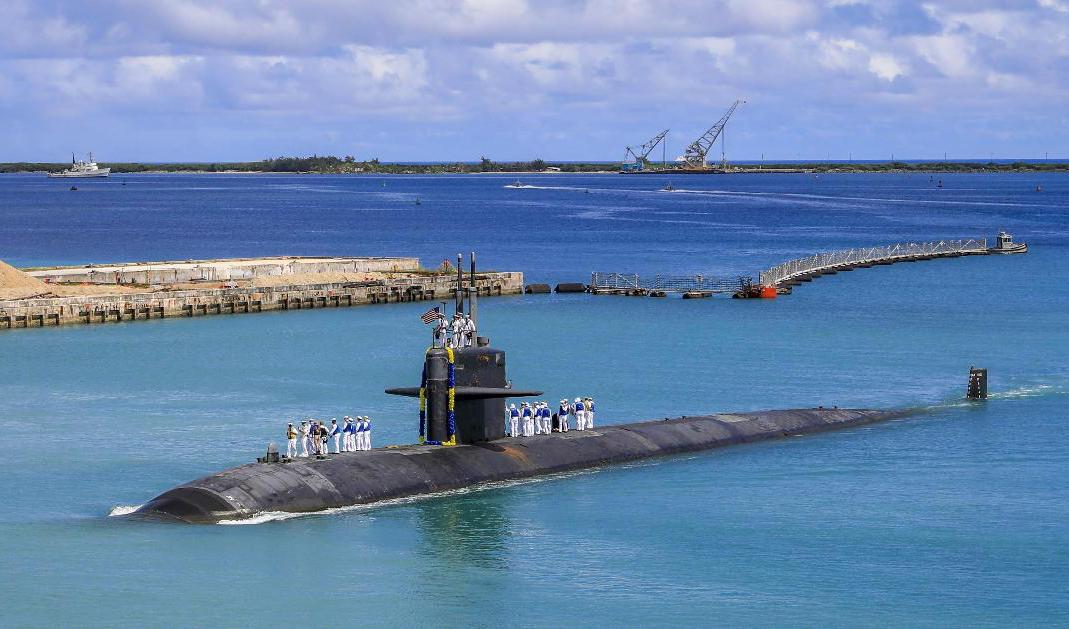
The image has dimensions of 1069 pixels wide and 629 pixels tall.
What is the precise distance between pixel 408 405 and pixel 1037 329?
141ft

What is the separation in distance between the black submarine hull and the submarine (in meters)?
0.03

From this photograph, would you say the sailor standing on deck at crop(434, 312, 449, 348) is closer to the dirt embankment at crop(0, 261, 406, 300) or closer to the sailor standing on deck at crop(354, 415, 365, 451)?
the sailor standing on deck at crop(354, 415, 365, 451)

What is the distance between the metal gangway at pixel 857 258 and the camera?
361 ft

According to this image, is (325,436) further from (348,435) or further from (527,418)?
(527,418)

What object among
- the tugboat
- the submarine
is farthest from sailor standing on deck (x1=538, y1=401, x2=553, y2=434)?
the tugboat

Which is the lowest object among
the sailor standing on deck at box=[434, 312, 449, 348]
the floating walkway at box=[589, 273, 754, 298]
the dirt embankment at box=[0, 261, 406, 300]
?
the floating walkway at box=[589, 273, 754, 298]

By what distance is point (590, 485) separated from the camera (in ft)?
142

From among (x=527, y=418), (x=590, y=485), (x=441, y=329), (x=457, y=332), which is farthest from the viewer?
(x=527, y=418)

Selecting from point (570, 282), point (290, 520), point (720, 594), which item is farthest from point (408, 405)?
point (570, 282)

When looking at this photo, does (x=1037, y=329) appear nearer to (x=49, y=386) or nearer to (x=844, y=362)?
(x=844, y=362)

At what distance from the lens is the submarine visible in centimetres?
3697

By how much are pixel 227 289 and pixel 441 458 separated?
51394 mm

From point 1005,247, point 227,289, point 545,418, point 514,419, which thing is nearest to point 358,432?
point 514,419

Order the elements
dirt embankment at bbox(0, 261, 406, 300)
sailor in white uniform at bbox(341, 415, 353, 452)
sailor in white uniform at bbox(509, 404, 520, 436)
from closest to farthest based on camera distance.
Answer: sailor in white uniform at bbox(341, 415, 353, 452) < sailor in white uniform at bbox(509, 404, 520, 436) < dirt embankment at bbox(0, 261, 406, 300)
